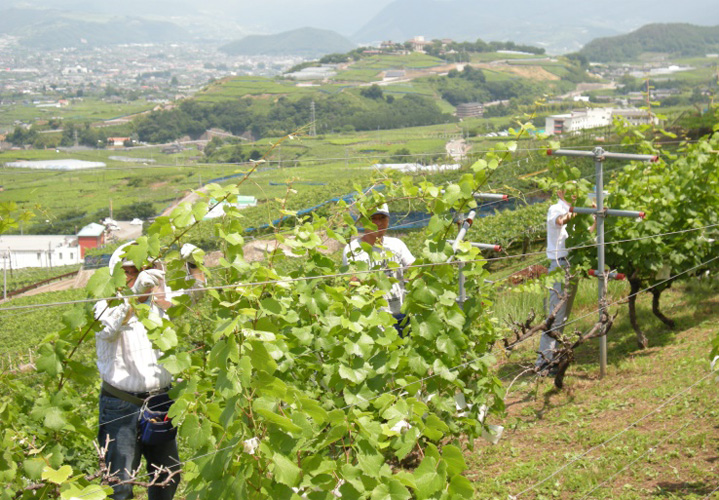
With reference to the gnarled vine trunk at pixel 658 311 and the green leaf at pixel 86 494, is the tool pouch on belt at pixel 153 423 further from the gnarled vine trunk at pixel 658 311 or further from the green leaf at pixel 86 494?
the gnarled vine trunk at pixel 658 311

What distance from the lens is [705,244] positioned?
7.15 metres

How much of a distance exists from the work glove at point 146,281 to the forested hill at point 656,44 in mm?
188412

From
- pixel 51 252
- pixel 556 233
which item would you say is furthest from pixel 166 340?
pixel 51 252

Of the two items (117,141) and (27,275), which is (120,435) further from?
(117,141)

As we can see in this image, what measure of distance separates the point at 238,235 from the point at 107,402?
5.04 feet

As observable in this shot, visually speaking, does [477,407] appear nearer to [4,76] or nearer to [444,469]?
[444,469]

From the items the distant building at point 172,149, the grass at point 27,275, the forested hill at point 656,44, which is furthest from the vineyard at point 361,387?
the forested hill at point 656,44

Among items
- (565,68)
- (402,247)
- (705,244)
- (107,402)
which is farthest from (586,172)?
(565,68)

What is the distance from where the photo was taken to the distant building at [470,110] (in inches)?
3275

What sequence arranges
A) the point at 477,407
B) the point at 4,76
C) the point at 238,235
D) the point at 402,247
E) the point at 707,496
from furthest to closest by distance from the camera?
the point at 4,76 → the point at 402,247 → the point at 477,407 → the point at 707,496 → the point at 238,235

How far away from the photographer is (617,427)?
5.25 metres

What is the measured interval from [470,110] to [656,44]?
12560cm

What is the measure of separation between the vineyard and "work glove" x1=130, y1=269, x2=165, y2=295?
8.9 inches

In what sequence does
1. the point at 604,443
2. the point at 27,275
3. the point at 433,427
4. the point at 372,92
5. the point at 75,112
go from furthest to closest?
the point at 75,112, the point at 372,92, the point at 27,275, the point at 604,443, the point at 433,427
